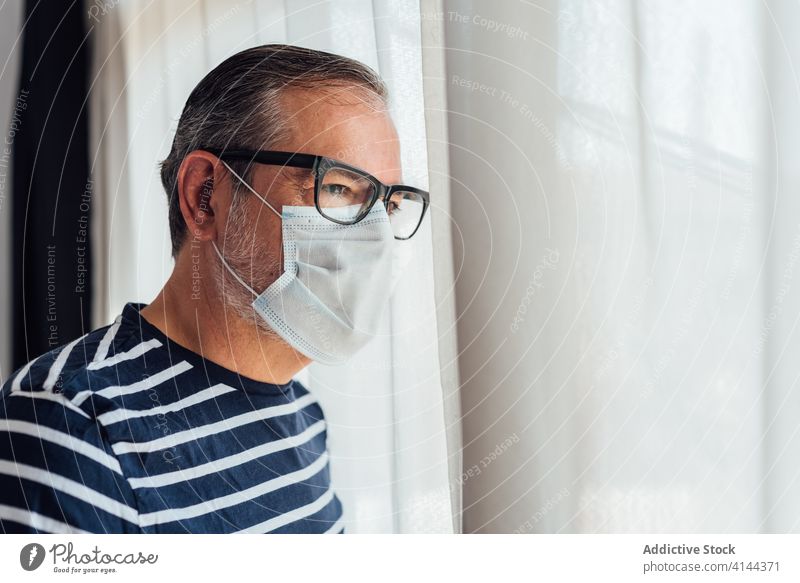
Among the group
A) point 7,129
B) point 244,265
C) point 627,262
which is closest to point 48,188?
point 7,129

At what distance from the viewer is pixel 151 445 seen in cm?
48

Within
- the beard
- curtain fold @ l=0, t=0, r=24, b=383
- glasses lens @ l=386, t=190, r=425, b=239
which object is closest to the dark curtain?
curtain fold @ l=0, t=0, r=24, b=383

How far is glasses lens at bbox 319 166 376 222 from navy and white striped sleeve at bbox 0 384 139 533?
215 millimetres

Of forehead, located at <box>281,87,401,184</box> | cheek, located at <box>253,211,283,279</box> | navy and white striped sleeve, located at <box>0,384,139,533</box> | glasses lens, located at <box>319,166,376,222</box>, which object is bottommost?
navy and white striped sleeve, located at <box>0,384,139,533</box>

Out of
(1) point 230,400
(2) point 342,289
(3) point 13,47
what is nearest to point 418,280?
(2) point 342,289

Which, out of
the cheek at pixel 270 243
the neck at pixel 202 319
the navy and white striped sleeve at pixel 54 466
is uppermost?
the cheek at pixel 270 243

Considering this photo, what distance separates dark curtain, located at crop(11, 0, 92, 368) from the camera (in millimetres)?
504

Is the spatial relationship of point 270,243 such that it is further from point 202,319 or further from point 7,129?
point 7,129

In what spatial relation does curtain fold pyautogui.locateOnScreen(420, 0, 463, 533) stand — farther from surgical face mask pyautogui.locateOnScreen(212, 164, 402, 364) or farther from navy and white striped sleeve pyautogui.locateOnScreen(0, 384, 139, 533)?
navy and white striped sleeve pyautogui.locateOnScreen(0, 384, 139, 533)

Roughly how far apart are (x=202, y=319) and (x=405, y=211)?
0.17 metres

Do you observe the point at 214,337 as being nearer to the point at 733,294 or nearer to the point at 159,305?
the point at 159,305

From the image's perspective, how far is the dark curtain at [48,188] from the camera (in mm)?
504

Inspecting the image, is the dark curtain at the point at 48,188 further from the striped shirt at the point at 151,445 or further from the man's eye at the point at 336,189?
the man's eye at the point at 336,189

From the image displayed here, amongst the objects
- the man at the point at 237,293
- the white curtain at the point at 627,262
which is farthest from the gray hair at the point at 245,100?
the white curtain at the point at 627,262
